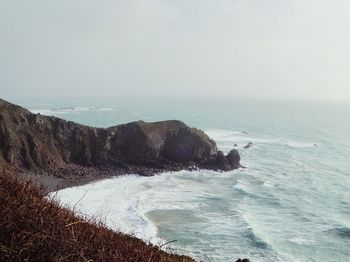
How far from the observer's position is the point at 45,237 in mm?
5438

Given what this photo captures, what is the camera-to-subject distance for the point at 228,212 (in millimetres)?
44250

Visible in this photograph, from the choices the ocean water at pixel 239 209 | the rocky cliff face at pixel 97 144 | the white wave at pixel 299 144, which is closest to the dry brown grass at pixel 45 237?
the ocean water at pixel 239 209

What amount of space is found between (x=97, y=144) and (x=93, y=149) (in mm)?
1006

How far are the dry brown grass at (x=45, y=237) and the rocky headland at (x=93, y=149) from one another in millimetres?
46310

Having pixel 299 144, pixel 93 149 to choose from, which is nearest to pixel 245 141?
pixel 299 144

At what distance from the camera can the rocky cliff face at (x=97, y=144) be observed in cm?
5784

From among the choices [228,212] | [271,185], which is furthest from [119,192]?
[271,185]

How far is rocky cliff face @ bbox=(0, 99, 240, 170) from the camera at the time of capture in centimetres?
5784

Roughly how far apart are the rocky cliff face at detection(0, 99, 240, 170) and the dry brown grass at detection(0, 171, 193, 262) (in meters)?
51.3

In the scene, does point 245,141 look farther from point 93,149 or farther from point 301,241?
point 301,241

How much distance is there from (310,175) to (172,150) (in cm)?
2158

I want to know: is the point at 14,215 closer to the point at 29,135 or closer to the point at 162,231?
the point at 162,231

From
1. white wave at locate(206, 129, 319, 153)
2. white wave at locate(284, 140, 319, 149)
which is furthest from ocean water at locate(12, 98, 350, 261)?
white wave at locate(284, 140, 319, 149)

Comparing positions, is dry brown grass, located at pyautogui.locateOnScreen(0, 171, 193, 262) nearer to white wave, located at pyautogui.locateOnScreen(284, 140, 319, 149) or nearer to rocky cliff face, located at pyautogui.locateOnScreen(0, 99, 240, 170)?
rocky cliff face, located at pyautogui.locateOnScreen(0, 99, 240, 170)
